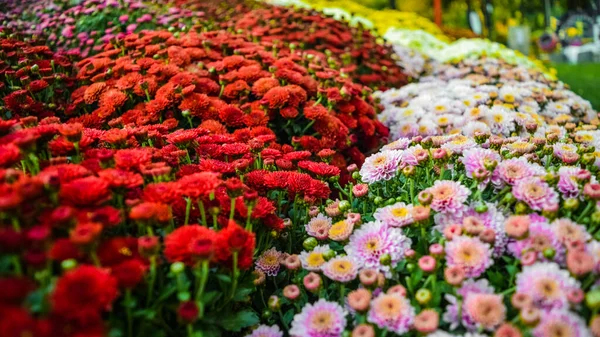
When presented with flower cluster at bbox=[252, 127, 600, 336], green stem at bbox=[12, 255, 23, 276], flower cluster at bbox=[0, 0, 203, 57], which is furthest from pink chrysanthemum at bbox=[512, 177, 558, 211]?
flower cluster at bbox=[0, 0, 203, 57]

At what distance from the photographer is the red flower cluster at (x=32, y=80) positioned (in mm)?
2303

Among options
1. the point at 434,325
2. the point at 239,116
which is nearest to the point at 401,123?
the point at 239,116

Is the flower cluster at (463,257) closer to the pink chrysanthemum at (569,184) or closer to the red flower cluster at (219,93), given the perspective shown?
the pink chrysanthemum at (569,184)

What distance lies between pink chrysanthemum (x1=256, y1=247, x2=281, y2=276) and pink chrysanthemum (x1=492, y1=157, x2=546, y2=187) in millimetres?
806

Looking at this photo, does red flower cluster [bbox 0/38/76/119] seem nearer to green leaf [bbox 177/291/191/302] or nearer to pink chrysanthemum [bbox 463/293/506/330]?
green leaf [bbox 177/291/191/302]

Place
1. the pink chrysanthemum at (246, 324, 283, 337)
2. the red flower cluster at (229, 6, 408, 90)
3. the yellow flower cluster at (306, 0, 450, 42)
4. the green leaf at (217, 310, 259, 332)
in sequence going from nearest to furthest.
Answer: the green leaf at (217, 310, 259, 332)
the pink chrysanthemum at (246, 324, 283, 337)
the red flower cluster at (229, 6, 408, 90)
the yellow flower cluster at (306, 0, 450, 42)

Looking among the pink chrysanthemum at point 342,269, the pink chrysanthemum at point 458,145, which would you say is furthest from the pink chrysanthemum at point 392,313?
the pink chrysanthemum at point 458,145

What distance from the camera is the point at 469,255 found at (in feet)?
4.38

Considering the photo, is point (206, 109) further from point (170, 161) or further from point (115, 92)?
point (170, 161)

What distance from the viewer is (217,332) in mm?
1380

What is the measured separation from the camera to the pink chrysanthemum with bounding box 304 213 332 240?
1710 mm

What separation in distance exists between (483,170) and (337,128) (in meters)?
1.12

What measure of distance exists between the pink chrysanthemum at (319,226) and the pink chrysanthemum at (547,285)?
0.68 m

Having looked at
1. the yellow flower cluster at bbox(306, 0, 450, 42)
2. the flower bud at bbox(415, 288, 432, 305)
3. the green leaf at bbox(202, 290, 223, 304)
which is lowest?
the yellow flower cluster at bbox(306, 0, 450, 42)
